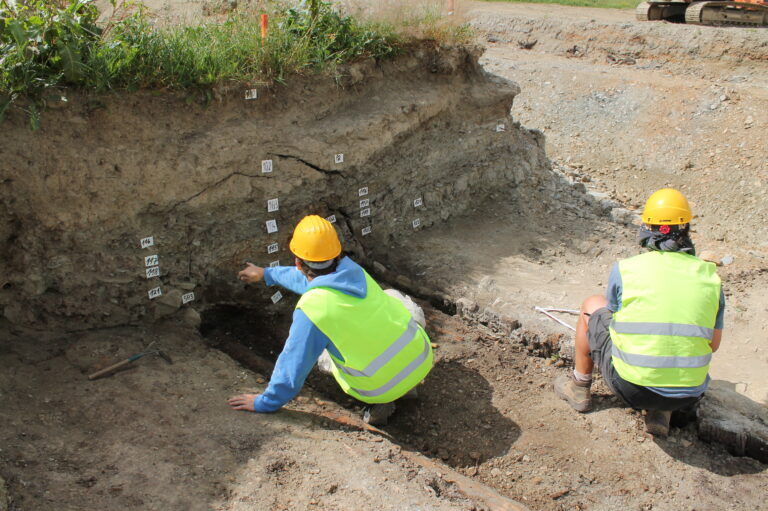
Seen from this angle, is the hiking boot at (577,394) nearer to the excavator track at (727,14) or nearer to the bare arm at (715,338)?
the bare arm at (715,338)

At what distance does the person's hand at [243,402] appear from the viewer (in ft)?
11.2

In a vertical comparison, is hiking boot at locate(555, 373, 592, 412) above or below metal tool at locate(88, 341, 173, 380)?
below

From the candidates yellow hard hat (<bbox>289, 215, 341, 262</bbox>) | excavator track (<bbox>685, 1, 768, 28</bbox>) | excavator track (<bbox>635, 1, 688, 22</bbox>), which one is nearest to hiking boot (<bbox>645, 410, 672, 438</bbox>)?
yellow hard hat (<bbox>289, 215, 341, 262</bbox>)

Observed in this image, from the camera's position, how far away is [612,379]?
3445 mm

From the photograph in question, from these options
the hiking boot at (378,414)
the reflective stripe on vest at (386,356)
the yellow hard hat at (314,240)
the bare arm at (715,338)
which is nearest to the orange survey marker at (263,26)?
the yellow hard hat at (314,240)

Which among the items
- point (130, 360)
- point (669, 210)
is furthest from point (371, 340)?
point (669, 210)

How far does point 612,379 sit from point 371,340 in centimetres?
136

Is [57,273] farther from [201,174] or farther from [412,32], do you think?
[412,32]

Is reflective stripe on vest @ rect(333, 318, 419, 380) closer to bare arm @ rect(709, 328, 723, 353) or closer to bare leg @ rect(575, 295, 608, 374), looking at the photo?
bare leg @ rect(575, 295, 608, 374)

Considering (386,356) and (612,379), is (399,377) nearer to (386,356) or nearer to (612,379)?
(386,356)

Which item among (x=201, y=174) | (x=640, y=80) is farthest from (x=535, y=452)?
(x=640, y=80)

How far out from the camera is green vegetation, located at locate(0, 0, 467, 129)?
3691 millimetres

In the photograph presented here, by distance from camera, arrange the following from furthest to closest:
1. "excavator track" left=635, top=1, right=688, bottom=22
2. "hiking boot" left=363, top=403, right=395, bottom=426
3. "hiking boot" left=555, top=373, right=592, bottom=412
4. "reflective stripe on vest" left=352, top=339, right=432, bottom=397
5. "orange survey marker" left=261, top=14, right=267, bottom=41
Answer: "excavator track" left=635, top=1, right=688, bottom=22 → "orange survey marker" left=261, top=14, right=267, bottom=41 → "hiking boot" left=555, top=373, right=592, bottom=412 → "hiking boot" left=363, top=403, right=395, bottom=426 → "reflective stripe on vest" left=352, top=339, right=432, bottom=397

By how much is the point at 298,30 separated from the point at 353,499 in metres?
3.82
